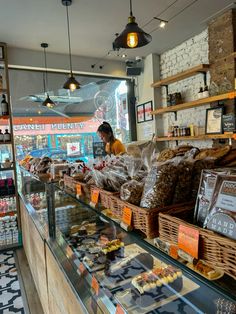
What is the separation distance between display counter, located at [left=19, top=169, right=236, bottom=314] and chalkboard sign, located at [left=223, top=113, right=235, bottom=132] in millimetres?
2489

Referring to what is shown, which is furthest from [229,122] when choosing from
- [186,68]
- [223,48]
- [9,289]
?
[9,289]

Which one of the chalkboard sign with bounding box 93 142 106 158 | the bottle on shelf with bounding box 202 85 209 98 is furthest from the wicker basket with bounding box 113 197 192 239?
the chalkboard sign with bounding box 93 142 106 158

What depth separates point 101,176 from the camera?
130 cm

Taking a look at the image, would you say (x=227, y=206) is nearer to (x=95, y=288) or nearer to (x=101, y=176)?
(x=101, y=176)

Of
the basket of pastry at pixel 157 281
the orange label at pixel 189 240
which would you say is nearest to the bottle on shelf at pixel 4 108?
the basket of pastry at pixel 157 281

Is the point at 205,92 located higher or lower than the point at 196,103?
higher

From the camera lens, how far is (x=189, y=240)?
66cm

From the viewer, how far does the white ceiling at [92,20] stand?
3.02 metres

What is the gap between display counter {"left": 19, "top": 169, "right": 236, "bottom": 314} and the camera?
928 millimetres

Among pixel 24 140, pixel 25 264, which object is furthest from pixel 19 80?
pixel 25 264

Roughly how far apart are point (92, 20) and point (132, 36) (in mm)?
1411

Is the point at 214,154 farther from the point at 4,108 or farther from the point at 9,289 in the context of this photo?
the point at 4,108

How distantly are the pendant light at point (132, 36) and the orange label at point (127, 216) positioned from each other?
1774 mm

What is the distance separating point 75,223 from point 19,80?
3.52 m
